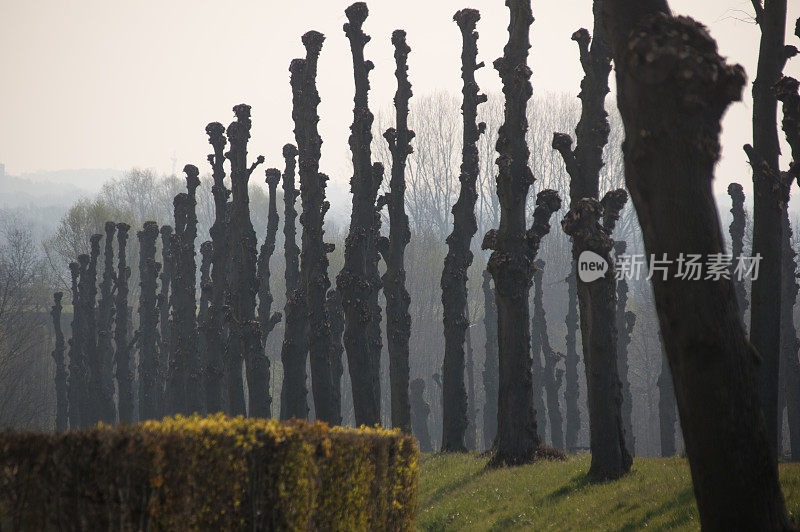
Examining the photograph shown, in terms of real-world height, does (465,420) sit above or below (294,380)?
below

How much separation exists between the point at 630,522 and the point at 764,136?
6.36 m

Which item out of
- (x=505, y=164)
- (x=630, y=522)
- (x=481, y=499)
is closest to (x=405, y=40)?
(x=505, y=164)

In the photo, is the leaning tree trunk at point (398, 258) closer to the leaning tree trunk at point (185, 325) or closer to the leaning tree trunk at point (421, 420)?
the leaning tree trunk at point (185, 325)

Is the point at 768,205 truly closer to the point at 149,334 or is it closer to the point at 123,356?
the point at 149,334

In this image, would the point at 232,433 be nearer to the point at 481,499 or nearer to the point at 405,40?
the point at 481,499

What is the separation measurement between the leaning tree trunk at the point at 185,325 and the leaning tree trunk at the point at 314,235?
8.90 metres

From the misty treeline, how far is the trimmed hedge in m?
3.38

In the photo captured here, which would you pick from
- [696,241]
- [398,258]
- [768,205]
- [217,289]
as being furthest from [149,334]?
[696,241]

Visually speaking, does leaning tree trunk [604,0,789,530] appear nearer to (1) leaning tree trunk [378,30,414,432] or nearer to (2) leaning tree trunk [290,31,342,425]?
(2) leaning tree trunk [290,31,342,425]

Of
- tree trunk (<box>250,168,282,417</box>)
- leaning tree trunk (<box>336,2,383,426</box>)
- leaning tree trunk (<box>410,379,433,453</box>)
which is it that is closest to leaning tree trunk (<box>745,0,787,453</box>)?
leaning tree trunk (<box>336,2,383,426</box>)

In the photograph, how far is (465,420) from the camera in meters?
20.0

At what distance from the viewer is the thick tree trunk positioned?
12.6m

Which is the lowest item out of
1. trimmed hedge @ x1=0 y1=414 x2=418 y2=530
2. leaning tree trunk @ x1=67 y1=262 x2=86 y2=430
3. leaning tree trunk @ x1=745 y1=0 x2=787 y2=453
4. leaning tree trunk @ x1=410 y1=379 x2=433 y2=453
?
leaning tree trunk @ x1=410 y1=379 x2=433 y2=453

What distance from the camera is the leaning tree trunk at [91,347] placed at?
114ft
